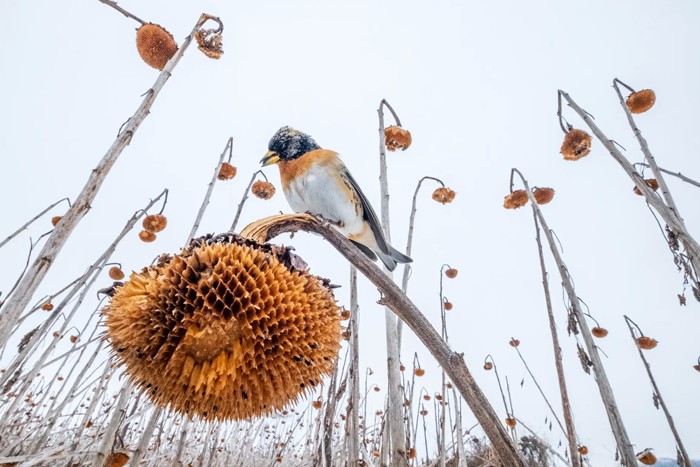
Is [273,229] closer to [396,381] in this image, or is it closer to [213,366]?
[213,366]

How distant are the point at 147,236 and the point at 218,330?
281 centimetres

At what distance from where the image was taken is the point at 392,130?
9.21 ft

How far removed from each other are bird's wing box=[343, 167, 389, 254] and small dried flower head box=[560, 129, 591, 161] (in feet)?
4.60

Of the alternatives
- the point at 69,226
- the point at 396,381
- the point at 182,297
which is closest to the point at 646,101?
the point at 396,381

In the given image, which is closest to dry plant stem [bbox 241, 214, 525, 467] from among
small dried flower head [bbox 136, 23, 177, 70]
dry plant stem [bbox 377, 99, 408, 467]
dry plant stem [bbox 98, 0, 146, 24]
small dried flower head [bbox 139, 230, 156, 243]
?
dry plant stem [bbox 377, 99, 408, 467]

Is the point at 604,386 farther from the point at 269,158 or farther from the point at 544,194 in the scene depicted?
the point at 269,158

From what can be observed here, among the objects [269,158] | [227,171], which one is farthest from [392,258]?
[227,171]

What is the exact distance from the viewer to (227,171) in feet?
9.79

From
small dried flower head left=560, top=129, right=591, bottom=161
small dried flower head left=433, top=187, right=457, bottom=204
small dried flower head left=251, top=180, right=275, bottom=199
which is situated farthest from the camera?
small dried flower head left=433, top=187, right=457, bottom=204

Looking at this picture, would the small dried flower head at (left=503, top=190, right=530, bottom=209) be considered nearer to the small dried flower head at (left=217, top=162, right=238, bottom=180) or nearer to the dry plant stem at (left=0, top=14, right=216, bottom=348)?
the small dried flower head at (left=217, top=162, right=238, bottom=180)

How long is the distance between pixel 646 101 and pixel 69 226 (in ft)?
10.1

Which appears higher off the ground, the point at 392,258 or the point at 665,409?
the point at 392,258

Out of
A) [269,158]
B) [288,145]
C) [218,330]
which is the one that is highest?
[288,145]

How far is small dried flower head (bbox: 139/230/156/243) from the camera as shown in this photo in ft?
9.62
